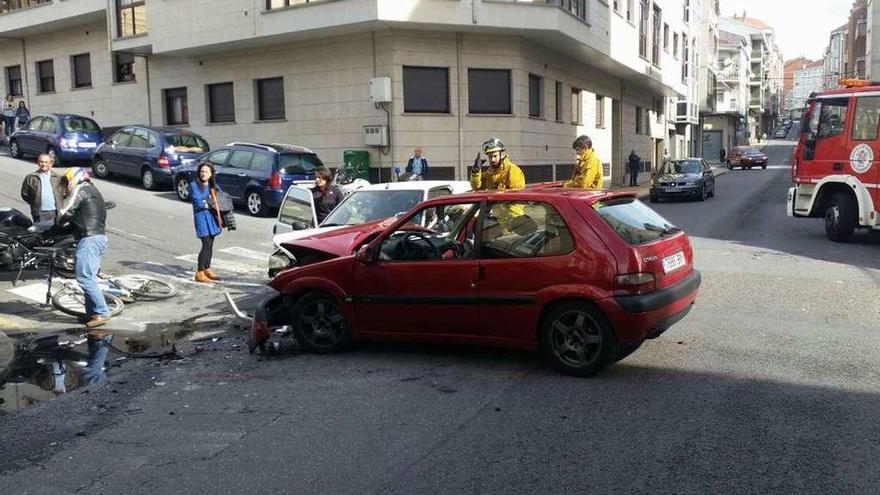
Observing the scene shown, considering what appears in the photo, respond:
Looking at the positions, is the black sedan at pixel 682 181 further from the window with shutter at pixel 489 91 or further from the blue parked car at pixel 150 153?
the blue parked car at pixel 150 153

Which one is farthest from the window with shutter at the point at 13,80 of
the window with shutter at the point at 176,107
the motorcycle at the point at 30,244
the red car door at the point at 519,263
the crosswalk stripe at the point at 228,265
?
the red car door at the point at 519,263

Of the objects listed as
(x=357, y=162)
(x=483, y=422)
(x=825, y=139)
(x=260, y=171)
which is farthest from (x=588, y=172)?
(x=357, y=162)

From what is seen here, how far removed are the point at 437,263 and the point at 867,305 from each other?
516 cm

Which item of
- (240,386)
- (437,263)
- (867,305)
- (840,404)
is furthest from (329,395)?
(867,305)

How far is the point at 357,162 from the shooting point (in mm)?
21625

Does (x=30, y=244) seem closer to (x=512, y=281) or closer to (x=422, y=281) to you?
(x=422, y=281)

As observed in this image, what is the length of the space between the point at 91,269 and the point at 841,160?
1238 cm

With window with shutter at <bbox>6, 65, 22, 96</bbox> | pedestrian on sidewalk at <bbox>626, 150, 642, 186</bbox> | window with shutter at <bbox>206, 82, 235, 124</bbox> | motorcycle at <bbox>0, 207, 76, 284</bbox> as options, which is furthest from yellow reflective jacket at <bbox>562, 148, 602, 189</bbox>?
window with shutter at <bbox>6, 65, 22, 96</bbox>

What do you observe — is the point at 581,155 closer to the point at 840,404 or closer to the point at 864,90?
the point at 840,404

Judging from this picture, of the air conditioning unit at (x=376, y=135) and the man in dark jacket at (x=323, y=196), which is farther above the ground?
the air conditioning unit at (x=376, y=135)

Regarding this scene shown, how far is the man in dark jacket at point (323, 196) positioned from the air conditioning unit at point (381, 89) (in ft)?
36.0

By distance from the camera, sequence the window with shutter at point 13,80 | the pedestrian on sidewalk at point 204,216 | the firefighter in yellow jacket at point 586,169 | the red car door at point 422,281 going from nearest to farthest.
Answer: the red car door at point 422,281, the firefighter in yellow jacket at point 586,169, the pedestrian on sidewalk at point 204,216, the window with shutter at point 13,80

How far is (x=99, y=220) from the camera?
8180 millimetres

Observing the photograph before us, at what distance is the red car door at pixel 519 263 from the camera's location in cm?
578
